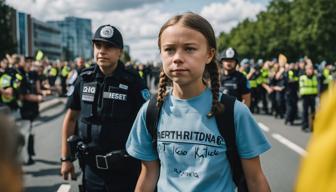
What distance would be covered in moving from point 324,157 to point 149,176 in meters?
1.78

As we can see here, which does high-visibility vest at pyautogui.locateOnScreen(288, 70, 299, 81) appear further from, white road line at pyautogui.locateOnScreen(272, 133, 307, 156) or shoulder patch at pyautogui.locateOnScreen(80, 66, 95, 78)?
shoulder patch at pyautogui.locateOnScreen(80, 66, 95, 78)

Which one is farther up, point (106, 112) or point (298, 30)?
point (298, 30)

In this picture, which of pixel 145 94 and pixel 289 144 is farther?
pixel 289 144

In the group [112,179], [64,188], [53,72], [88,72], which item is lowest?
[64,188]

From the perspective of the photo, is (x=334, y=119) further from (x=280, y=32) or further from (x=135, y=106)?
(x=280, y=32)

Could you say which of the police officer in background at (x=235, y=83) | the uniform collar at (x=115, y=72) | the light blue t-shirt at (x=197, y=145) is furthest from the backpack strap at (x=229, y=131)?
the police officer in background at (x=235, y=83)

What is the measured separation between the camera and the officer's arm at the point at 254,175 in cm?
233

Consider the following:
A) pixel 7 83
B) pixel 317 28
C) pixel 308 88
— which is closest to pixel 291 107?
pixel 308 88

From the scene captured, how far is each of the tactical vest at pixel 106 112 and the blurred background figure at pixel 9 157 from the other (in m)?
2.69

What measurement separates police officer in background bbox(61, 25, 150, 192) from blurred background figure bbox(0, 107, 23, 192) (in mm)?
2636

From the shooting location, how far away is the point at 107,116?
3.75 metres

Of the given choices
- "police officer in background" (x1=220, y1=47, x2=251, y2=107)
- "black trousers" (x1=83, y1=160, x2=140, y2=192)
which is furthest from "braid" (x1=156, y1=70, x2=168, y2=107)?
"police officer in background" (x1=220, y1=47, x2=251, y2=107)

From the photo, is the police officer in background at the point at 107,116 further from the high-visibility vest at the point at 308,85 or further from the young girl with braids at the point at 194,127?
the high-visibility vest at the point at 308,85

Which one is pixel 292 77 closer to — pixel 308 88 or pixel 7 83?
pixel 308 88
